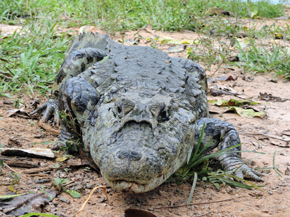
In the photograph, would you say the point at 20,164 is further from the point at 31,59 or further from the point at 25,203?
the point at 31,59

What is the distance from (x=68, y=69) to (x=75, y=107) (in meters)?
1.14

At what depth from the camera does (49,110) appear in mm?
4004

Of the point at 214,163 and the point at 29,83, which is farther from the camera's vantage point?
the point at 29,83

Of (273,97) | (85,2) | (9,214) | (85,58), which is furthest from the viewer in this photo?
(85,2)

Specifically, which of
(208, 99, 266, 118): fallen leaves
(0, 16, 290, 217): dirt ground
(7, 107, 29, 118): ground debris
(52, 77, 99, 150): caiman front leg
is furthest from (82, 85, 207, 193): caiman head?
A: (208, 99, 266, 118): fallen leaves

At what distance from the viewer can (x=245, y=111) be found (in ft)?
15.1

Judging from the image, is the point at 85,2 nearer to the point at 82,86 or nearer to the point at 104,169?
the point at 82,86

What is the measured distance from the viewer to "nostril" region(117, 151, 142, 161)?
6.64 feet

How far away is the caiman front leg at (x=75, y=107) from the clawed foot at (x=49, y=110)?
1.66 ft

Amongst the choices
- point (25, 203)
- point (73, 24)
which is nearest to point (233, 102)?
point (25, 203)

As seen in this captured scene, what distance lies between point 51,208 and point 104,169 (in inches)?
19.2

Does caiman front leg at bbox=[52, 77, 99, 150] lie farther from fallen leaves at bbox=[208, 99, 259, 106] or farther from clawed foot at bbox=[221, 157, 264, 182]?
fallen leaves at bbox=[208, 99, 259, 106]

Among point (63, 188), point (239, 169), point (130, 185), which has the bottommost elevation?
point (239, 169)

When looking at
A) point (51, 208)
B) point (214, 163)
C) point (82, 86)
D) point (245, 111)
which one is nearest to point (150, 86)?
point (82, 86)
